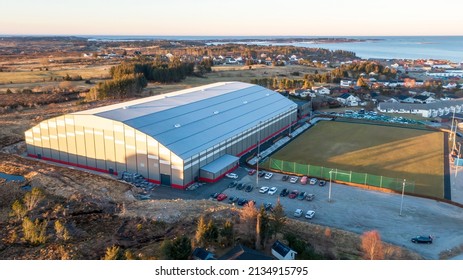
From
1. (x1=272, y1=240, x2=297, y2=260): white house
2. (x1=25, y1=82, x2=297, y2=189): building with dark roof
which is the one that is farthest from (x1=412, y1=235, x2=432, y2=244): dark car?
(x1=25, y1=82, x2=297, y2=189): building with dark roof

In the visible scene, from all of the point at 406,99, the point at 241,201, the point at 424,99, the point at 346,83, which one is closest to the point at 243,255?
the point at 241,201

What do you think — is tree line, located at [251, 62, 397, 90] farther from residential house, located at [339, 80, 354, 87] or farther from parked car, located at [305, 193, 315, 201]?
parked car, located at [305, 193, 315, 201]

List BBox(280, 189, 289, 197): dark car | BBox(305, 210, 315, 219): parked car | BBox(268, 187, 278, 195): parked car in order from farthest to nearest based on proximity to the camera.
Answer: BBox(268, 187, 278, 195): parked car
BBox(280, 189, 289, 197): dark car
BBox(305, 210, 315, 219): parked car

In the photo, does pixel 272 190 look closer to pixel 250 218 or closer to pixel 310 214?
pixel 310 214

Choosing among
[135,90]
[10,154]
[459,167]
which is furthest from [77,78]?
[459,167]

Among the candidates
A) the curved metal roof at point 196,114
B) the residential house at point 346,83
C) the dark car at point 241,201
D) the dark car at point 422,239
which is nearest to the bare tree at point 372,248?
the dark car at point 422,239

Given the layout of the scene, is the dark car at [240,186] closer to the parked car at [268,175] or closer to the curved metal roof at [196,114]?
the parked car at [268,175]

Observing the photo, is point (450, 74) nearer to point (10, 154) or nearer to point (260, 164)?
point (260, 164)
